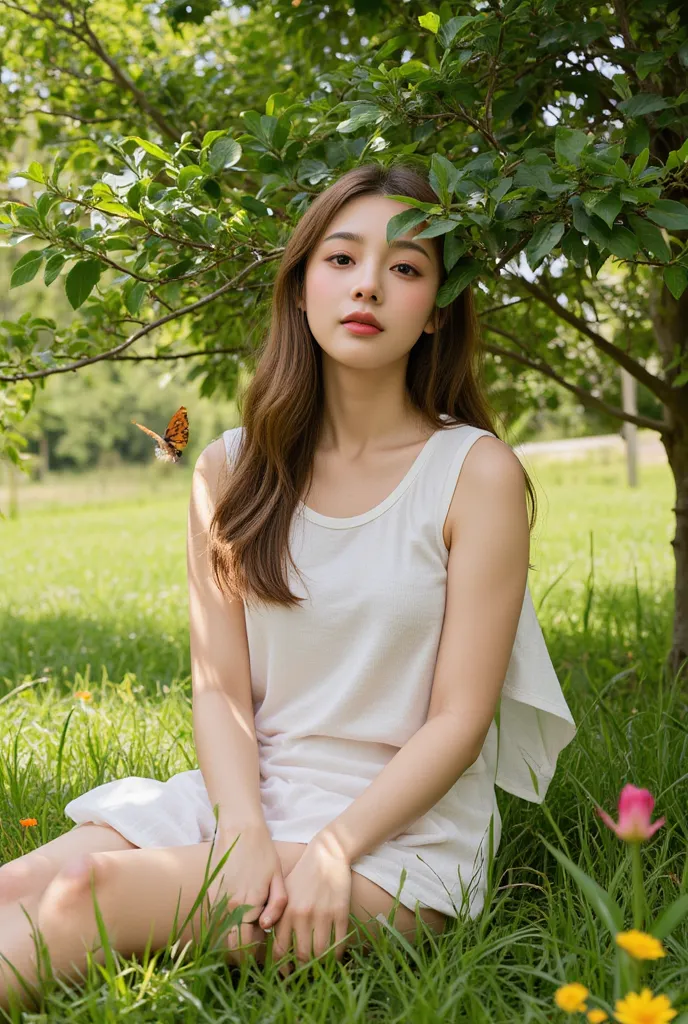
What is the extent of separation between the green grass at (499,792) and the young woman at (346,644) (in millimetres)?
100

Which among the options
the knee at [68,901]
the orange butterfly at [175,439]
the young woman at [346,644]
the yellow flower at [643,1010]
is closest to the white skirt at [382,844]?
the young woman at [346,644]

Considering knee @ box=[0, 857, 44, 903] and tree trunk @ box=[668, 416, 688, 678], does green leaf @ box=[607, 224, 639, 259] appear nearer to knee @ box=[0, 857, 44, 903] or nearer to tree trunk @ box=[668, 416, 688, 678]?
knee @ box=[0, 857, 44, 903]

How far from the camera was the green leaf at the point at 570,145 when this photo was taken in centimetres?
160

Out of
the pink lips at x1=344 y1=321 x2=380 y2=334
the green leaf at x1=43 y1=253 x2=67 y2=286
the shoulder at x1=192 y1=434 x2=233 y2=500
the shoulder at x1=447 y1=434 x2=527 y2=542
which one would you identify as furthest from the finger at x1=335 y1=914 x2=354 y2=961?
the green leaf at x1=43 y1=253 x2=67 y2=286

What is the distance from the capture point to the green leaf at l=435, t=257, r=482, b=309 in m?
1.89

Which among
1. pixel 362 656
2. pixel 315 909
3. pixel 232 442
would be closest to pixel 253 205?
pixel 232 442

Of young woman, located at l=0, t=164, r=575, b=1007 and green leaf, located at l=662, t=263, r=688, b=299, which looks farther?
green leaf, located at l=662, t=263, r=688, b=299

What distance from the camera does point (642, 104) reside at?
1854mm

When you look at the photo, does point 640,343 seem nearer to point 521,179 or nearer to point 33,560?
point 521,179

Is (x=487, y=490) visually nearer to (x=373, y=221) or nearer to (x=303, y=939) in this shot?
(x=373, y=221)

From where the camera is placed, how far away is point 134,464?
3086 cm

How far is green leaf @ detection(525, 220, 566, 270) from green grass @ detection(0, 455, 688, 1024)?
869 millimetres

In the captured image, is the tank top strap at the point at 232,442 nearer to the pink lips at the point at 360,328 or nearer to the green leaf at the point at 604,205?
the pink lips at the point at 360,328

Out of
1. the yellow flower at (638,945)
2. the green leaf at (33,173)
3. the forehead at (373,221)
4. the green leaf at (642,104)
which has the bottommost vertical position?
the yellow flower at (638,945)
